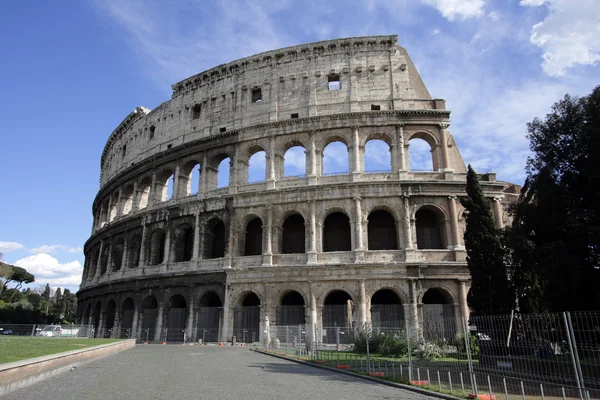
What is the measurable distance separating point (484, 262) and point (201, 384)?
39.9 feet

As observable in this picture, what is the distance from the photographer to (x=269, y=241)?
22422 mm

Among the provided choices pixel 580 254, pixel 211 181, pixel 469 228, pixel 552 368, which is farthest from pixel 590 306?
pixel 211 181

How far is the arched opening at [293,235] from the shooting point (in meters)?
23.6

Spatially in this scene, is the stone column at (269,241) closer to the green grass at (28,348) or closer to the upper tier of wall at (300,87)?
the upper tier of wall at (300,87)

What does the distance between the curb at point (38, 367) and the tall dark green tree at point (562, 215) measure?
14.4m

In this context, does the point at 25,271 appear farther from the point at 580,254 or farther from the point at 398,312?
the point at 580,254

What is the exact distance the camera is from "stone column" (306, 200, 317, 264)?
70.1ft

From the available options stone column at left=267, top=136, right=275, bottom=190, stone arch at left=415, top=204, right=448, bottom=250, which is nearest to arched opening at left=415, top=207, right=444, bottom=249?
stone arch at left=415, top=204, right=448, bottom=250

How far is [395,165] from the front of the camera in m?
22.8

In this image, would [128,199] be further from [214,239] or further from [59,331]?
[214,239]

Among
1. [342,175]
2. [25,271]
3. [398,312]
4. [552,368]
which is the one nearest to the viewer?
[552,368]

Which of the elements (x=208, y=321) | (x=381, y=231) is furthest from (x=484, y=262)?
(x=208, y=321)

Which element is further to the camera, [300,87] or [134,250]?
[134,250]

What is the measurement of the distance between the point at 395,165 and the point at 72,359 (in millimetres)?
17432
